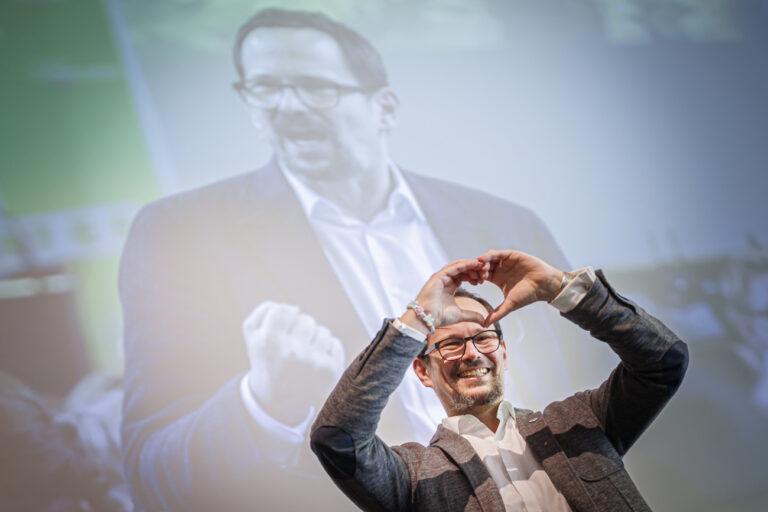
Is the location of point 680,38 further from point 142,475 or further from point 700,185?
point 142,475

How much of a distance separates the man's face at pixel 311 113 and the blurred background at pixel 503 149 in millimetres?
97

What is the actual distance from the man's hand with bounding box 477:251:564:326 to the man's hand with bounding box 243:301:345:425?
83cm

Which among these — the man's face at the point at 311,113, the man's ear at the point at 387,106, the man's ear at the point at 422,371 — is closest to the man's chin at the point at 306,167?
the man's face at the point at 311,113

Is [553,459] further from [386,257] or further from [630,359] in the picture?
[386,257]

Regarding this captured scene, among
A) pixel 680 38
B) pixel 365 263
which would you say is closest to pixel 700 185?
pixel 680 38

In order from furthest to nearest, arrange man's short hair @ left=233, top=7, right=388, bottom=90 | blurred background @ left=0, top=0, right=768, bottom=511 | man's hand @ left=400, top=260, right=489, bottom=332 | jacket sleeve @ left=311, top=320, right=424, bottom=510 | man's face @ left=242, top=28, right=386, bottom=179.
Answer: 1. man's short hair @ left=233, top=7, right=388, bottom=90
2. man's face @ left=242, top=28, right=386, bottom=179
3. blurred background @ left=0, top=0, right=768, bottom=511
4. man's hand @ left=400, top=260, right=489, bottom=332
5. jacket sleeve @ left=311, top=320, right=424, bottom=510

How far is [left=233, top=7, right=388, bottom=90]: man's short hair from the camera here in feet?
7.13

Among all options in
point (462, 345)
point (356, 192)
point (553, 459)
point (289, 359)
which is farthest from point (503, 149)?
point (553, 459)

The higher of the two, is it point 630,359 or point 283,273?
point 630,359

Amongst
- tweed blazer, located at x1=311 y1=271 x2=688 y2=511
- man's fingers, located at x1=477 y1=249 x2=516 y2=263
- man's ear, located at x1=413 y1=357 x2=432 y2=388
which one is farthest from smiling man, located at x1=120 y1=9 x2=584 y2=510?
man's fingers, located at x1=477 y1=249 x2=516 y2=263

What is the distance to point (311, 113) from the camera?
6.81 feet

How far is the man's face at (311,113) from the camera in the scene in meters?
2.06

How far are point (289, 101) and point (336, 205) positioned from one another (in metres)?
0.43

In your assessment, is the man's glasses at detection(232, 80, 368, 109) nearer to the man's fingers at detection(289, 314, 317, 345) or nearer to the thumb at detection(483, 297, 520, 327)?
the man's fingers at detection(289, 314, 317, 345)
